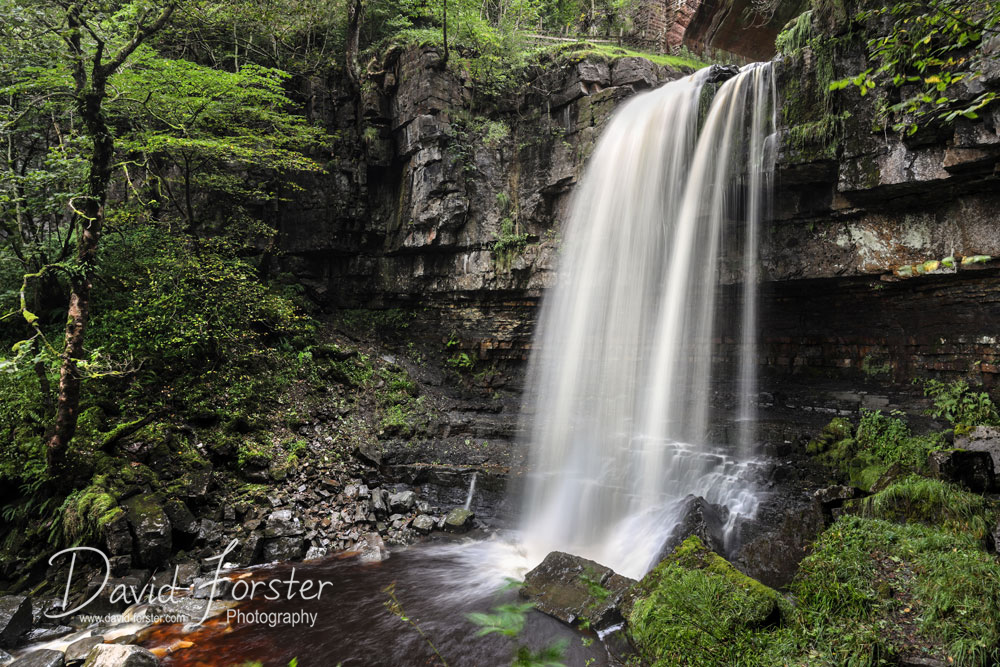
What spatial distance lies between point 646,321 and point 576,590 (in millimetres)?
6636

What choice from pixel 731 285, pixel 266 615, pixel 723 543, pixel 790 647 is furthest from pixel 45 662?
pixel 731 285

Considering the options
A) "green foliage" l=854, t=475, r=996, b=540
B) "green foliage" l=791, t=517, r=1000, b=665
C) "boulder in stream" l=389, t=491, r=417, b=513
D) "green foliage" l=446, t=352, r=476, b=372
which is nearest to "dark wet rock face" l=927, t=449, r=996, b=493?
"green foliage" l=854, t=475, r=996, b=540

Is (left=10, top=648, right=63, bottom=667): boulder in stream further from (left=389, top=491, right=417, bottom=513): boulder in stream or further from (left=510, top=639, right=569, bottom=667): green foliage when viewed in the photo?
(left=389, top=491, right=417, bottom=513): boulder in stream

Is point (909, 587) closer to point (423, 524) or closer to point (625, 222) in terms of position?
point (423, 524)

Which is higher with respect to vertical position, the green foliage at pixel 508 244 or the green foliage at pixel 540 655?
the green foliage at pixel 508 244

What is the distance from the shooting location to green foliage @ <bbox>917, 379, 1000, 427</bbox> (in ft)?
25.3

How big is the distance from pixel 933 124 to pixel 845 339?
443cm

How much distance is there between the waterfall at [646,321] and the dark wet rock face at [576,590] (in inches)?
67.8

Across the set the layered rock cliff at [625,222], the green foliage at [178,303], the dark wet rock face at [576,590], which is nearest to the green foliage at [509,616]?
the dark wet rock face at [576,590]

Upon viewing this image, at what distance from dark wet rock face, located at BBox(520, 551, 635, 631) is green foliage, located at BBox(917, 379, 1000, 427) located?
6.73 m

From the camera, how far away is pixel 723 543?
6367mm

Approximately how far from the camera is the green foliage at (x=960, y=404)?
7.73 m

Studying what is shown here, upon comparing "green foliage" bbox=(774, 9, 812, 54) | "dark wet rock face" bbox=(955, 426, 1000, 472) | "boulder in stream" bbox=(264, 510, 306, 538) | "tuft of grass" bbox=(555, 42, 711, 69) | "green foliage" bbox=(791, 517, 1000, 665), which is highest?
"tuft of grass" bbox=(555, 42, 711, 69)

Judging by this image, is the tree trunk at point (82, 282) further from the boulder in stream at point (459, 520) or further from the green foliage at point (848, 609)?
the green foliage at point (848, 609)
